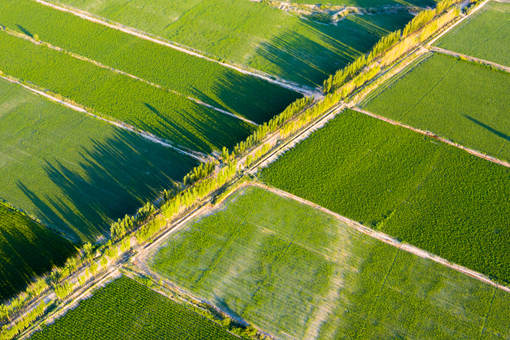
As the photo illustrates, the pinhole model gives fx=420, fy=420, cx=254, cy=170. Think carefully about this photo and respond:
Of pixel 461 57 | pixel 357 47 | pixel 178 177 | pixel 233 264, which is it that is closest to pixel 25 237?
pixel 178 177

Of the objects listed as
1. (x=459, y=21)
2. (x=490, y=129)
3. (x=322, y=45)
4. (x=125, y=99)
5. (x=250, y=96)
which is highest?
(x=322, y=45)

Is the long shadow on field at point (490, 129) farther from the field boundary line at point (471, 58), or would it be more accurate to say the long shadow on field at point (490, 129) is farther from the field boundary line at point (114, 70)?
the field boundary line at point (114, 70)

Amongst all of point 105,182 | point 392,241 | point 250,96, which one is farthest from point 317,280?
point 250,96

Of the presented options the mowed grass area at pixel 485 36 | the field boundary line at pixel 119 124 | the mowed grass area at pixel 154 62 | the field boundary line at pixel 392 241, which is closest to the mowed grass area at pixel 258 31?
the mowed grass area at pixel 154 62

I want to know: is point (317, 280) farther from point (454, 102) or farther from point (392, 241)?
point (454, 102)

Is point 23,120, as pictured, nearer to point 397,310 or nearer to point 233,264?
point 233,264

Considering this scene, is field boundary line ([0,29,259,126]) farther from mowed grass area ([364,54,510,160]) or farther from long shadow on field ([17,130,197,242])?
mowed grass area ([364,54,510,160])

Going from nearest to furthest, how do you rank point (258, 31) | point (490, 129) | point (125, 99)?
point (490, 129)
point (125, 99)
point (258, 31)
